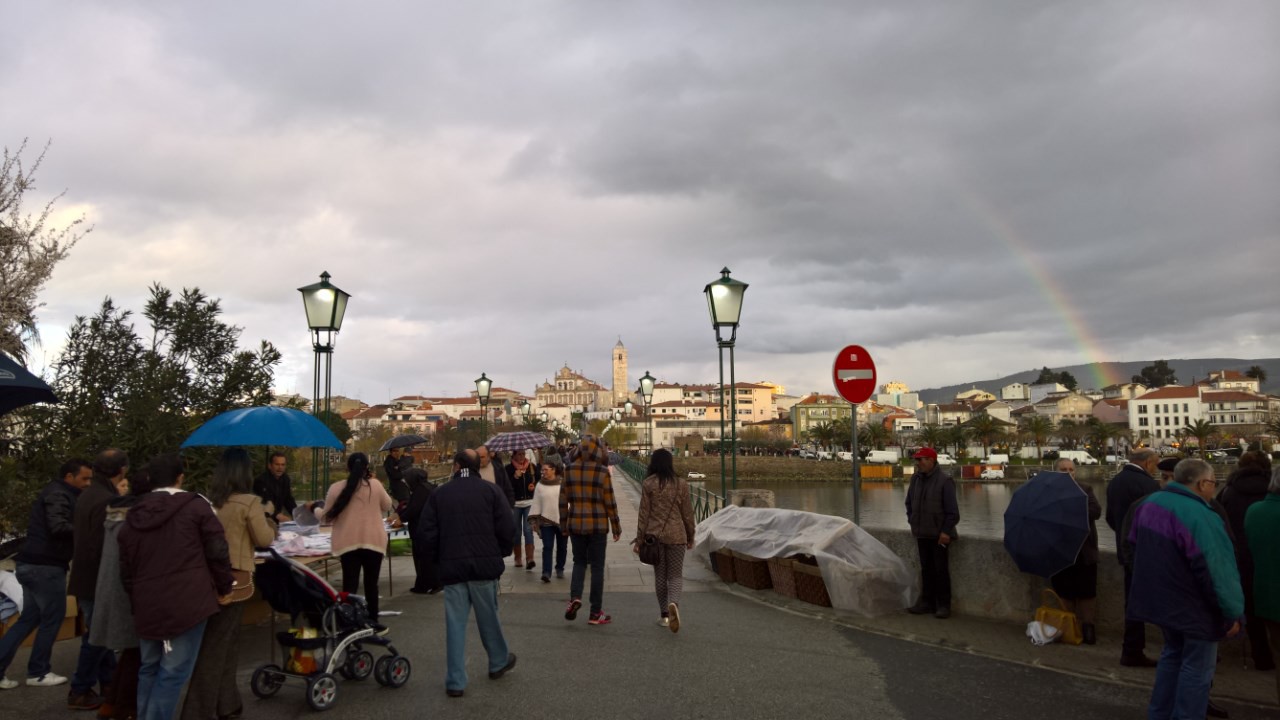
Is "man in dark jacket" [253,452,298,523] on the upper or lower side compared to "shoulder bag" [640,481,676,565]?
upper

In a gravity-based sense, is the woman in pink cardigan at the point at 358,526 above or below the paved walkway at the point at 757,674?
above

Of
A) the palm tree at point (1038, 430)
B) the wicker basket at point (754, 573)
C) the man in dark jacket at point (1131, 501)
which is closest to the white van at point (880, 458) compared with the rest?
the palm tree at point (1038, 430)

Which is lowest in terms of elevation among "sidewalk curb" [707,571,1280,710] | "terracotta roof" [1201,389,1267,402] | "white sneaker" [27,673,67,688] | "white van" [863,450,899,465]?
"white van" [863,450,899,465]

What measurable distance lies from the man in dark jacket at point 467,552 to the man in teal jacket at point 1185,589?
152 inches

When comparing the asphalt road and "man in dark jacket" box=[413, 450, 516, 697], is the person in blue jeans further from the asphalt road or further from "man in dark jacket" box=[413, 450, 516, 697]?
"man in dark jacket" box=[413, 450, 516, 697]

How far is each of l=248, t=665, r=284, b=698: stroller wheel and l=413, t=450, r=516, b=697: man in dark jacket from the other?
1.09m

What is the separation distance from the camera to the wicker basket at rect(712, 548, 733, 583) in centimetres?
979

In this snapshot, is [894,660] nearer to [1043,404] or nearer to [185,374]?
[185,374]

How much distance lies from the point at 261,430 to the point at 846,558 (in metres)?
5.63

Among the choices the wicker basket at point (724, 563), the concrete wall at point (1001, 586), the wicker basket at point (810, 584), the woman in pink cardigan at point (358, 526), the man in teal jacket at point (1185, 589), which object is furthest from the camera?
the wicker basket at point (724, 563)

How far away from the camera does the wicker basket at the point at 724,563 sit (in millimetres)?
9789

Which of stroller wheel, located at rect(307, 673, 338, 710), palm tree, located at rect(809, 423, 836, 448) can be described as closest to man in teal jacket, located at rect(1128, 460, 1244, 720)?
stroller wheel, located at rect(307, 673, 338, 710)

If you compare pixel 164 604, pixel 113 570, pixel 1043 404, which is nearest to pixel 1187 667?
pixel 164 604

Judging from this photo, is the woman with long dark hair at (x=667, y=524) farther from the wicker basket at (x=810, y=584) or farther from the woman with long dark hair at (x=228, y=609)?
the woman with long dark hair at (x=228, y=609)
